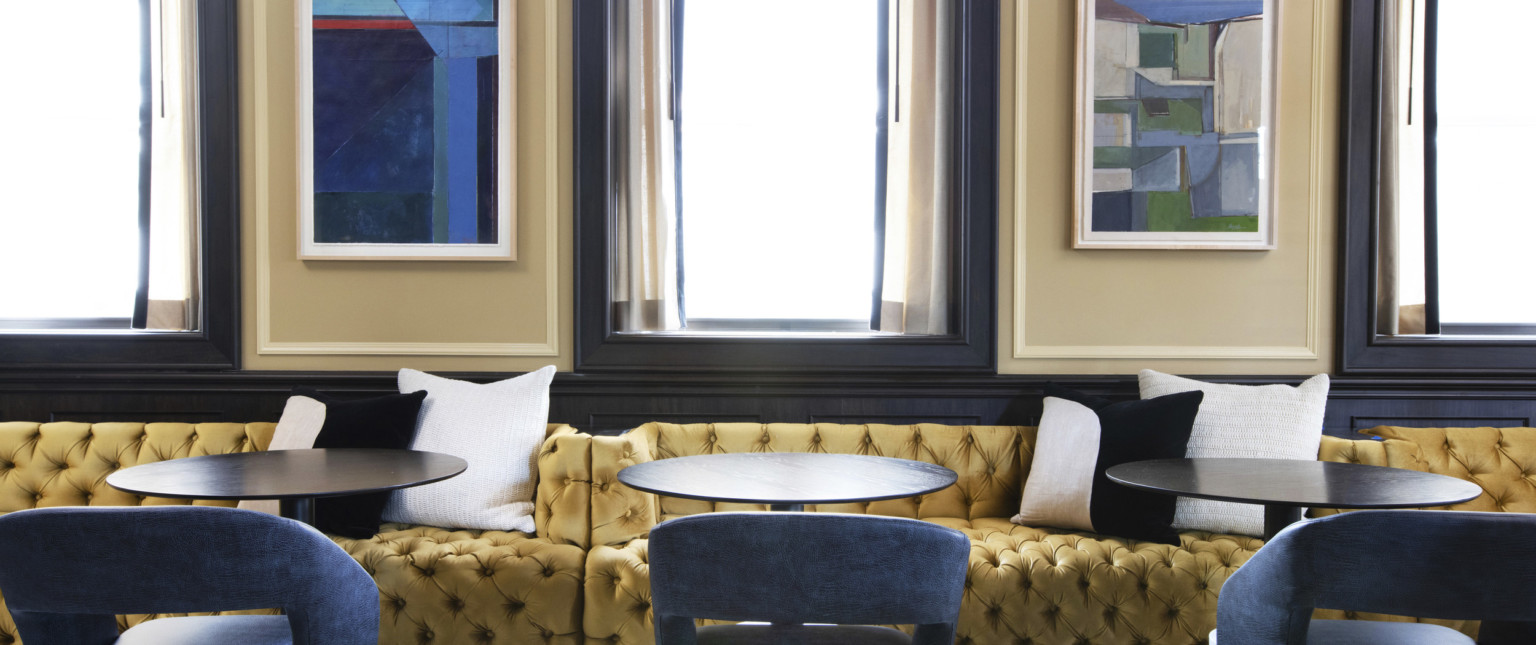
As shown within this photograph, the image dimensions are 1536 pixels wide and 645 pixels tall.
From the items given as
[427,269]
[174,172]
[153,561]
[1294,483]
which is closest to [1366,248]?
[1294,483]

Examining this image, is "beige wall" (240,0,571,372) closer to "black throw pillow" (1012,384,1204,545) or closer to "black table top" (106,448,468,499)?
"black table top" (106,448,468,499)

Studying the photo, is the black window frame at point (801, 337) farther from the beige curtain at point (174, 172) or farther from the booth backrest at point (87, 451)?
the beige curtain at point (174, 172)

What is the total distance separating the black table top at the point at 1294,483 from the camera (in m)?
1.63

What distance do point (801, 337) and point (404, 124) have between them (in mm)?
1380

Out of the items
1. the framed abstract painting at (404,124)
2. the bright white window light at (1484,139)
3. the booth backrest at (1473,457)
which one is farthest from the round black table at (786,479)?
Result: the bright white window light at (1484,139)

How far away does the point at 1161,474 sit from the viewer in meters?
1.87

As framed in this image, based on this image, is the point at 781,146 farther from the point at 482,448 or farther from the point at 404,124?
the point at 482,448

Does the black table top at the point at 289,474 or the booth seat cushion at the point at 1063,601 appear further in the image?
the booth seat cushion at the point at 1063,601

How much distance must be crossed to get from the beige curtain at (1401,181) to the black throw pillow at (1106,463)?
1003 mm

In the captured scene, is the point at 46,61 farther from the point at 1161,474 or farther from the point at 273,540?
the point at 1161,474

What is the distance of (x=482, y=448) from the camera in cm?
236

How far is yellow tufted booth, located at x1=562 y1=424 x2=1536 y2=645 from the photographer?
2.04m

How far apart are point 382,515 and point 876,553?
1727 mm

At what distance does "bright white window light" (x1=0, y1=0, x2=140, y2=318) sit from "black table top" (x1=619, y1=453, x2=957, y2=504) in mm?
2160
